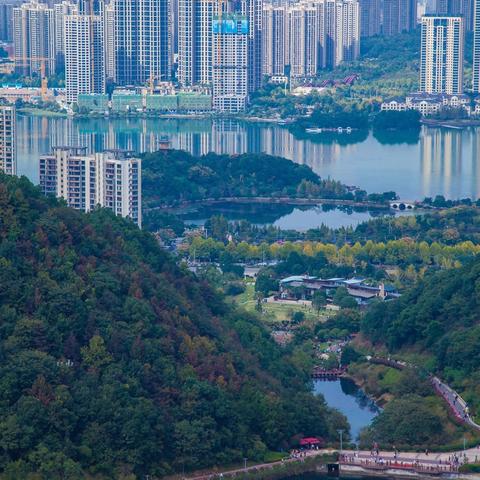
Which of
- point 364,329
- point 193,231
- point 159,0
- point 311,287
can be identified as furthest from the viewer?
point 159,0

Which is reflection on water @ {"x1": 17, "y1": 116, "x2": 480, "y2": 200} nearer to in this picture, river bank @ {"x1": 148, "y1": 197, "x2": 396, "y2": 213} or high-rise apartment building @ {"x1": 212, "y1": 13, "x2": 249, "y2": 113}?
river bank @ {"x1": 148, "y1": 197, "x2": 396, "y2": 213}

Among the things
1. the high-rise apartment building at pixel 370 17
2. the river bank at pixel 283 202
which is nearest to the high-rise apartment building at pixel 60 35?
the high-rise apartment building at pixel 370 17

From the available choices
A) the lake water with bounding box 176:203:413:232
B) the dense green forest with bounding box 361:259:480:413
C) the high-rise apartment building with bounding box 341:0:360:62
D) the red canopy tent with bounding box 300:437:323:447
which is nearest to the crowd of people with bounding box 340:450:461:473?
the red canopy tent with bounding box 300:437:323:447

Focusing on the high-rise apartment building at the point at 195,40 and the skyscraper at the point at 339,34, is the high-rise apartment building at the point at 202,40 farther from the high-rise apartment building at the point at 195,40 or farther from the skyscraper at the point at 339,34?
the skyscraper at the point at 339,34

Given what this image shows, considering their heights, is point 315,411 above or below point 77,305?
below

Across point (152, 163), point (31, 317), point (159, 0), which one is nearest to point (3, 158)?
point (152, 163)

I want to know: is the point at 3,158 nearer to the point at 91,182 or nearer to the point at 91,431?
the point at 91,182
